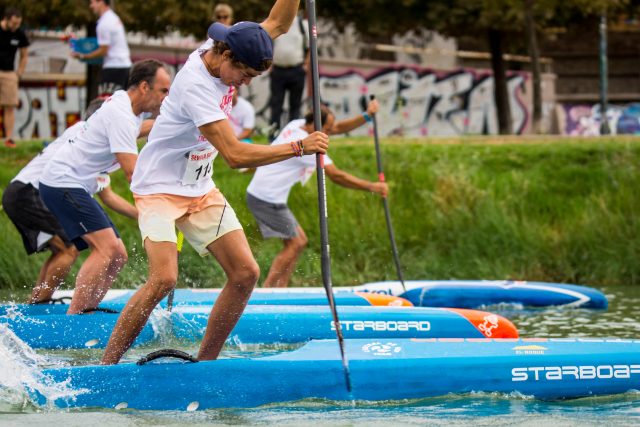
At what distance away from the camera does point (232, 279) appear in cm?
779

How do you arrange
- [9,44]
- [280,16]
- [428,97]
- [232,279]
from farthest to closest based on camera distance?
[428,97]
[9,44]
[280,16]
[232,279]

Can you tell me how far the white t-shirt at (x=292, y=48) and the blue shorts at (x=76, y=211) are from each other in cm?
701

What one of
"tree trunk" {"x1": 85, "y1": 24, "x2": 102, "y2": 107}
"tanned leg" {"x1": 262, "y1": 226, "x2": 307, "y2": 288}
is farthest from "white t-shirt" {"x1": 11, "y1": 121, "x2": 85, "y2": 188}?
"tree trunk" {"x1": 85, "y1": 24, "x2": 102, "y2": 107}

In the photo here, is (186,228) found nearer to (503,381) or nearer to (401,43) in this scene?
(503,381)

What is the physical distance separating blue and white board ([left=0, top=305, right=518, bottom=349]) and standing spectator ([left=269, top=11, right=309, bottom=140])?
644 cm

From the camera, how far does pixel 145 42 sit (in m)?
26.8

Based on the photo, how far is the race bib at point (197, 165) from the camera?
7.66m

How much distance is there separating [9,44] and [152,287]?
10.3 m

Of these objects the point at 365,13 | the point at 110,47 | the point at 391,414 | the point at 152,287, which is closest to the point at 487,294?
the point at 391,414

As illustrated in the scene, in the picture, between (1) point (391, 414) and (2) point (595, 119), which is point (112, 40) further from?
(2) point (595, 119)

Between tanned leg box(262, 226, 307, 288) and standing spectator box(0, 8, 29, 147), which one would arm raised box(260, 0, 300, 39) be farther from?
standing spectator box(0, 8, 29, 147)

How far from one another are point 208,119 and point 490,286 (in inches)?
236

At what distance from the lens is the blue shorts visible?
31.3 feet

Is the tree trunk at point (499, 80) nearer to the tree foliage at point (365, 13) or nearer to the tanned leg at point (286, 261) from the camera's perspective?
the tree foliage at point (365, 13)
